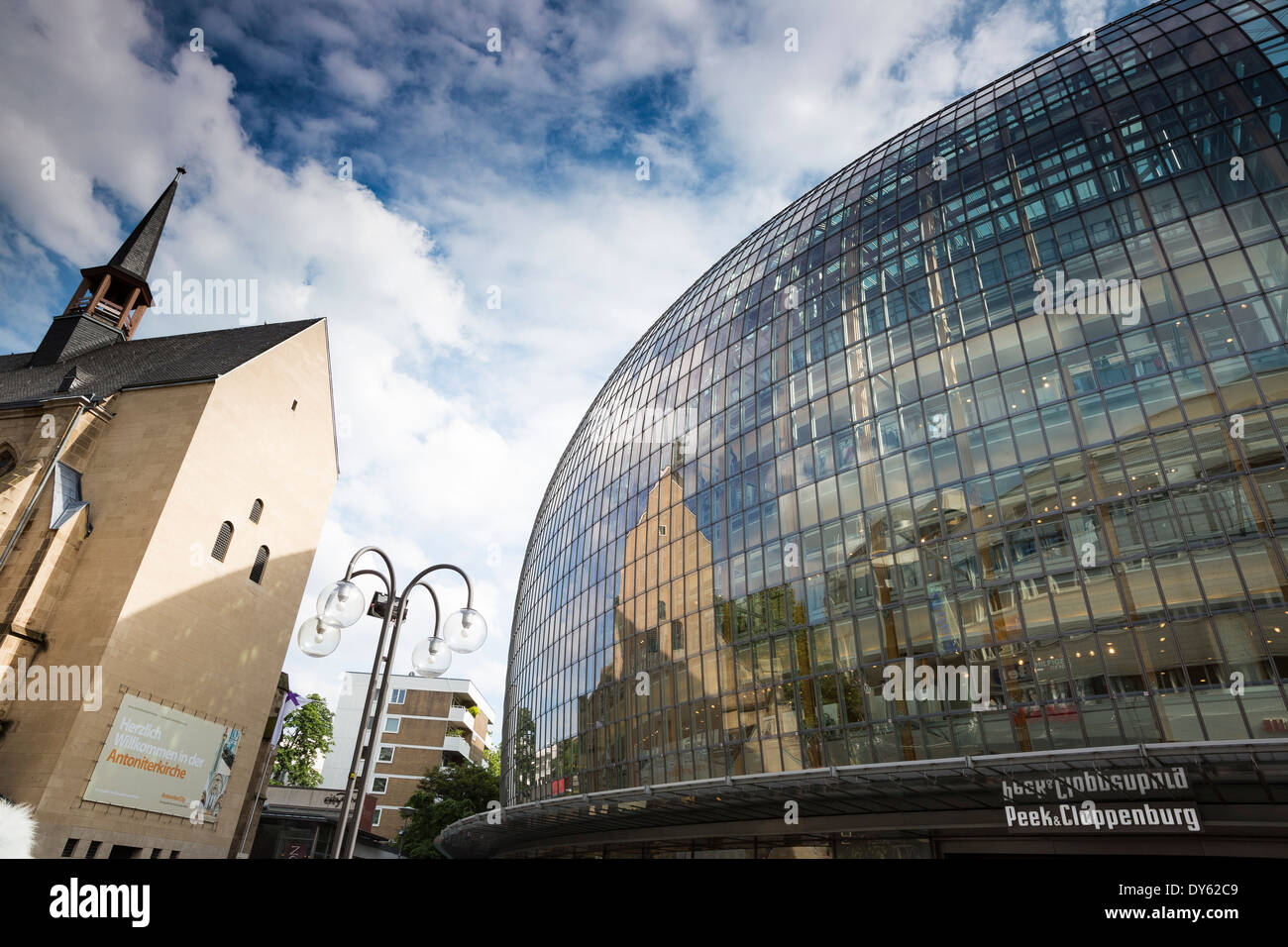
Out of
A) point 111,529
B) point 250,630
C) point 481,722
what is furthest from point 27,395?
point 481,722

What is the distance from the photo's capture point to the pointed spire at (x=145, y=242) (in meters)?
47.5

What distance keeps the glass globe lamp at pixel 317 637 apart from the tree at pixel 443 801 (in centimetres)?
4642

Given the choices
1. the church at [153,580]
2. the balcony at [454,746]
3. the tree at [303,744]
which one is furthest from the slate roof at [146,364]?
the balcony at [454,746]

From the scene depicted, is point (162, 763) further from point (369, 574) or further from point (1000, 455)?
point (1000, 455)

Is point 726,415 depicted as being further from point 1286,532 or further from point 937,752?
point 1286,532

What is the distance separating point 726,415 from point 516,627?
35.0 m

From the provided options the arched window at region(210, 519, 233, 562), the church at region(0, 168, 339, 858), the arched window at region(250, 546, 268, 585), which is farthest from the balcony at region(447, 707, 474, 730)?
the arched window at region(210, 519, 233, 562)

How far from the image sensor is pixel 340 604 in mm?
11016

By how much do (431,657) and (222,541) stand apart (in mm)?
26276

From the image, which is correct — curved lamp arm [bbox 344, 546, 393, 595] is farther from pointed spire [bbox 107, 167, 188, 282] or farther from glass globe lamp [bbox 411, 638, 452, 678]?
pointed spire [bbox 107, 167, 188, 282]

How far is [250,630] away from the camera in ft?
113

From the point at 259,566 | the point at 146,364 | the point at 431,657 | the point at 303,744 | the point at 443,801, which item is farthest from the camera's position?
the point at 303,744

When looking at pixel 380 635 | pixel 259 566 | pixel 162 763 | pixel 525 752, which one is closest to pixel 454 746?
pixel 525 752

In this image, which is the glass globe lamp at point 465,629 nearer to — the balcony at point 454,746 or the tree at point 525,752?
the tree at point 525,752
